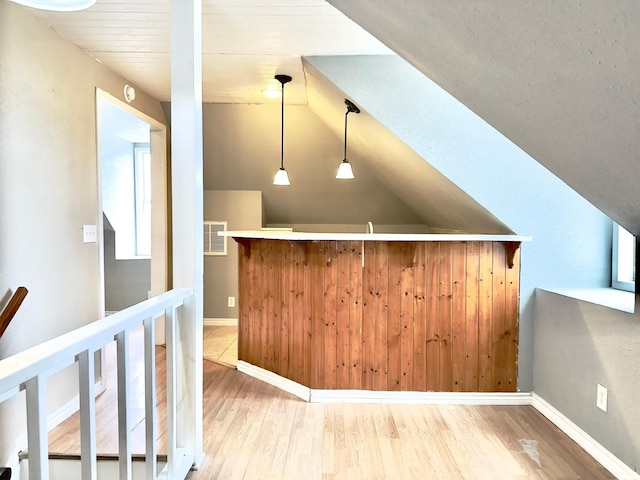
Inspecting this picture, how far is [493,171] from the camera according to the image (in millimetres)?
2805

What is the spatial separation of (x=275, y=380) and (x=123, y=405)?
1.84 m

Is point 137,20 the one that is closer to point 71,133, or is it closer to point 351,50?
point 71,133

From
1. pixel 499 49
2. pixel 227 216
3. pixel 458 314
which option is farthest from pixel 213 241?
pixel 499 49

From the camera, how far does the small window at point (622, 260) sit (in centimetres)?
268

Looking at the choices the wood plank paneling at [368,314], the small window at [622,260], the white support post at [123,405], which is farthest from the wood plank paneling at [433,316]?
the white support post at [123,405]

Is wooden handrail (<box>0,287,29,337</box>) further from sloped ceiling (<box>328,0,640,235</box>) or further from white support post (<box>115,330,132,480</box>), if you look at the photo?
sloped ceiling (<box>328,0,640,235</box>)

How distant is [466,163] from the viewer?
280cm

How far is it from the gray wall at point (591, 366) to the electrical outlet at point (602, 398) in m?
0.02

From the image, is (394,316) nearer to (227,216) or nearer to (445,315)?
(445,315)

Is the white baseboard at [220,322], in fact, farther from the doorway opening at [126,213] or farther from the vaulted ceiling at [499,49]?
the vaulted ceiling at [499,49]

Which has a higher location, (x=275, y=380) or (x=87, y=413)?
(x=87, y=413)

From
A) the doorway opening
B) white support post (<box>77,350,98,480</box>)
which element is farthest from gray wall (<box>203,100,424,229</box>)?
white support post (<box>77,350,98,480</box>)

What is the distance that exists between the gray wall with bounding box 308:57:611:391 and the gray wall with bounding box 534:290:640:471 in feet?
1.11

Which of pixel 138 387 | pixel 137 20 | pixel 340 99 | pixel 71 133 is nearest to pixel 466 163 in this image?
pixel 340 99
